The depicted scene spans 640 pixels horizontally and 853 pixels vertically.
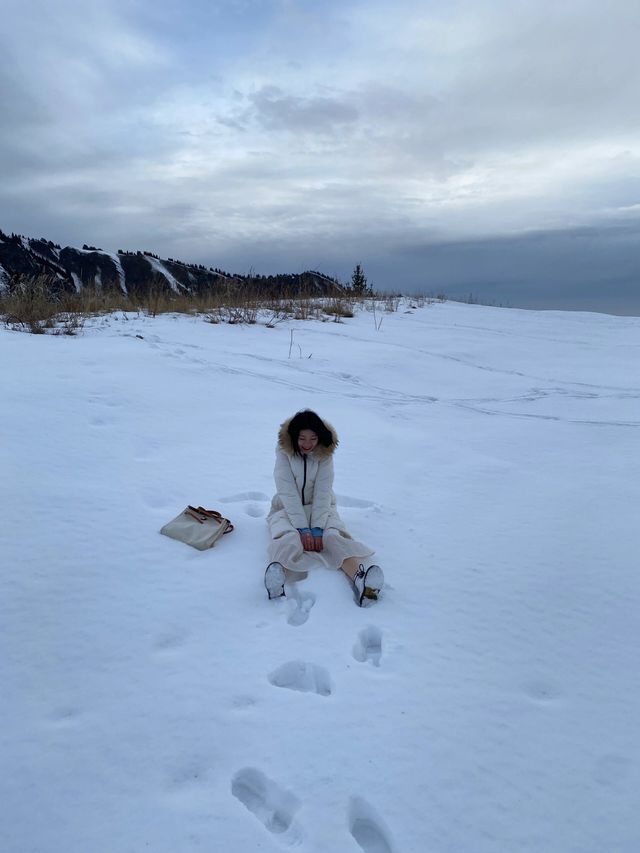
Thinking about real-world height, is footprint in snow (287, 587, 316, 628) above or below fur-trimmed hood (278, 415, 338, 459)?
below

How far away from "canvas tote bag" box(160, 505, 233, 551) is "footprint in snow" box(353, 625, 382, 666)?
107cm

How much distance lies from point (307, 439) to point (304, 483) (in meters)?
0.29

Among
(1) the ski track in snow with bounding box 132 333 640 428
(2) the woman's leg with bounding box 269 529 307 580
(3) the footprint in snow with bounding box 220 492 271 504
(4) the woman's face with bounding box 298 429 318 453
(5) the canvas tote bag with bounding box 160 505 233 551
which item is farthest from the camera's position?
(1) the ski track in snow with bounding box 132 333 640 428

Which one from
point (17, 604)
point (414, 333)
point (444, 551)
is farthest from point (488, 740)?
point (414, 333)

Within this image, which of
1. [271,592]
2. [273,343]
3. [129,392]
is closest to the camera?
[271,592]

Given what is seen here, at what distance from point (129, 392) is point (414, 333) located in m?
6.41

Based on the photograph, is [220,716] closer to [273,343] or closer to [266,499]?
[266,499]

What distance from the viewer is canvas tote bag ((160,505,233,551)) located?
305 centimetres

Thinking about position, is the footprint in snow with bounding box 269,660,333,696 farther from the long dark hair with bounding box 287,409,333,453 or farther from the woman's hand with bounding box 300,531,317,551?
the long dark hair with bounding box 287,409,333,453

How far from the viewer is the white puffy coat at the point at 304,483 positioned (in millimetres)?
3212

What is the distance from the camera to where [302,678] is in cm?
218

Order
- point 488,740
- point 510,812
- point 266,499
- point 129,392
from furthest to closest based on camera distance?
point 129,392, point 266,499, point 488,740, point 510,812

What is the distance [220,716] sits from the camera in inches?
76.7

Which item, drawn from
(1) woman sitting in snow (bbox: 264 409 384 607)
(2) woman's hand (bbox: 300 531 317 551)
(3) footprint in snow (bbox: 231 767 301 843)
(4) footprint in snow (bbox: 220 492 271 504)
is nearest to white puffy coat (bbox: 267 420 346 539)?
(1) woman sitting in snow (bbox: 264 409 384 607)
